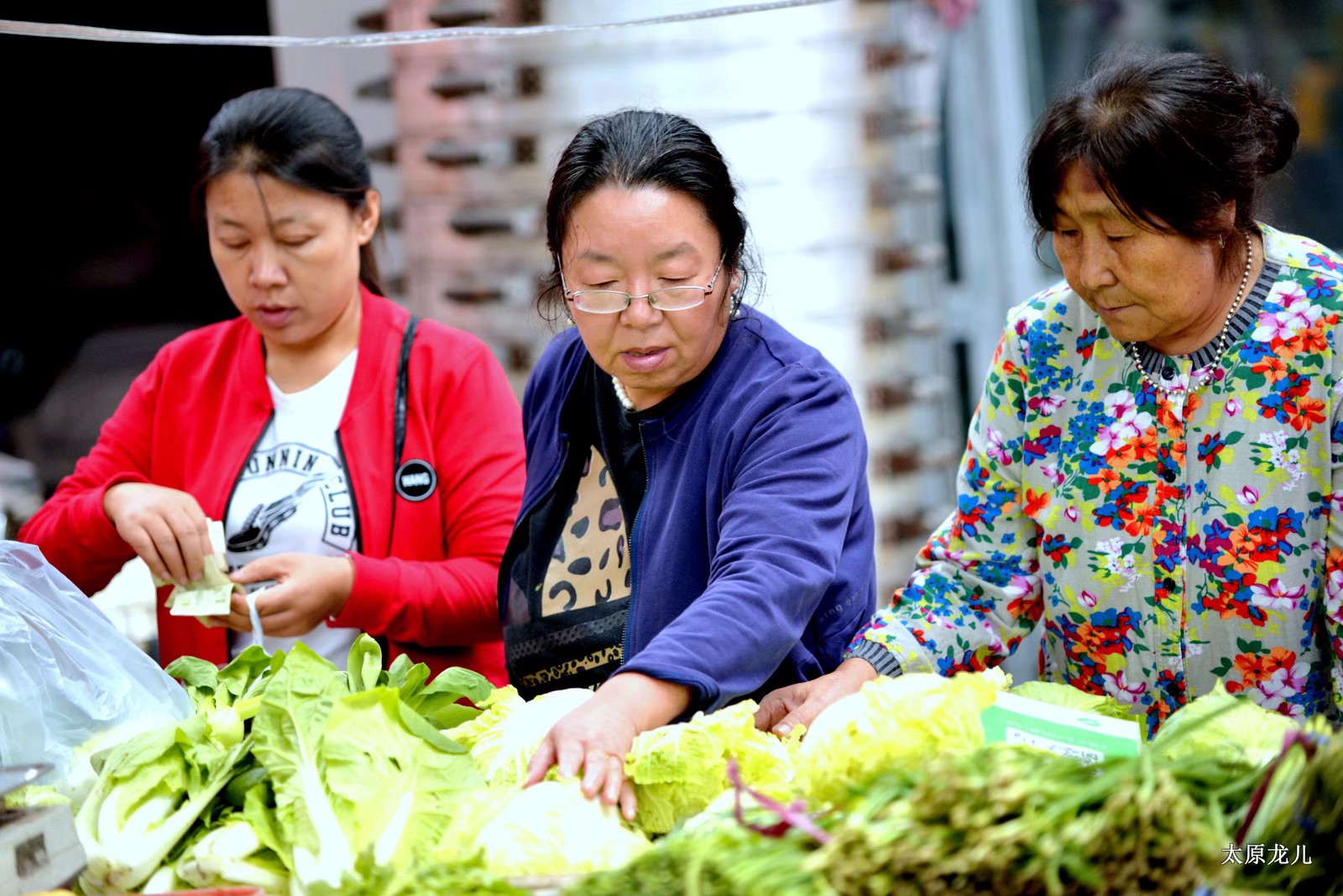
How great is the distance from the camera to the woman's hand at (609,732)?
5.49ft

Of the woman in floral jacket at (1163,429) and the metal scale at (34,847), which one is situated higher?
the woman in floral jacket at (1163,429)

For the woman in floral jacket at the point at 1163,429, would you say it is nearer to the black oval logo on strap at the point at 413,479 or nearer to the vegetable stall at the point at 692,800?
the vegetable stall at the point at 692,800

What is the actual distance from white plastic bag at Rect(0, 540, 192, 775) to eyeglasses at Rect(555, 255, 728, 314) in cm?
93

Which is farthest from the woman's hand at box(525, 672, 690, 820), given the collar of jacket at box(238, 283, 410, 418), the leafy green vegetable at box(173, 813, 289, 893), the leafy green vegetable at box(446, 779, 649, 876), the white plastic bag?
the collar of jacket at box(238, 283, 410, 418)

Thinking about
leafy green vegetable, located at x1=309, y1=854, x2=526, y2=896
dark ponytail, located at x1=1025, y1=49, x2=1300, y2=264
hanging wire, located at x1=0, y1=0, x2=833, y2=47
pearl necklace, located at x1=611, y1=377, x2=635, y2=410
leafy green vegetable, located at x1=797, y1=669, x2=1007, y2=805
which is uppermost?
hanging wire, located at x1=0, y1=0, x2=833, y2=47

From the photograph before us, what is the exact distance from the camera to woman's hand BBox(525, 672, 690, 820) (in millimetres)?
1674

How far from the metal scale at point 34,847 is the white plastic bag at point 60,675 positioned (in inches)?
8.3

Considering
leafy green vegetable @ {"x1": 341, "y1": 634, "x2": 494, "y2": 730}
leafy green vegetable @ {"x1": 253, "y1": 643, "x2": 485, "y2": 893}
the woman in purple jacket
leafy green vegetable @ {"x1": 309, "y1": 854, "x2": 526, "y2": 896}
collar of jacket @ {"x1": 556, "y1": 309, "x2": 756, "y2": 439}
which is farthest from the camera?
collar of jacket @ {"x1": 556, "y1": 309, "x2": 756, "y2": 439}

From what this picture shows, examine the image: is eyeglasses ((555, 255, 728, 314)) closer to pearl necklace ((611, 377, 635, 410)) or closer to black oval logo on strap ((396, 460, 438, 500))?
pearl necklace ((611, 377, 635, 410))

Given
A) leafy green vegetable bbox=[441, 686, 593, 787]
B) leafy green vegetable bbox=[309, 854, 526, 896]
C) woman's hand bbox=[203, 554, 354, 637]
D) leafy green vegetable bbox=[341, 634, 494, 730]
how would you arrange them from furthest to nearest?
woman's hand bbox=[203, 554, 354, 637] < leafy green vegetable bbox=[341, 634, 494, 730] < leafy green vegetable bbox=[441, 686, 593, 787] < leafy green vegetable bbox=[309, 854, 526, 896]

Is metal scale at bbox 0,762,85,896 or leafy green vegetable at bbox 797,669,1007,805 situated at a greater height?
leafy green vegetable at bbox 797,669,1007,805

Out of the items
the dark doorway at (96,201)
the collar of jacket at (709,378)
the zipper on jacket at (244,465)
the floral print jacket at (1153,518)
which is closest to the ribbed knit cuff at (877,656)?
the floral print jacket at (1153,518)

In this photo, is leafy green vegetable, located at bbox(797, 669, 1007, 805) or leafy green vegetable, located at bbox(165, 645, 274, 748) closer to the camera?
leafy green vegetable, located at bbox(797, 669, 1007, 805)

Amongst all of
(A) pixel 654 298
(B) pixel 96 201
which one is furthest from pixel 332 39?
Result: (B) pixel 96 201
